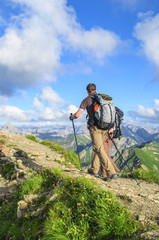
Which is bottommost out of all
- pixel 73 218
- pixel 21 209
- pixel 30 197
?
pixel 21 209

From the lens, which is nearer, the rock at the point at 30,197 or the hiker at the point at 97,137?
the rock at the point at 30,197

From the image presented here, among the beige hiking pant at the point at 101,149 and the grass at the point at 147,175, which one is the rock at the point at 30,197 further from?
the grass at the point at 147,175

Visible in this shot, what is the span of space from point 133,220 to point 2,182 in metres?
8.91

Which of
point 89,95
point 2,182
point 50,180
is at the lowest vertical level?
point 2,182

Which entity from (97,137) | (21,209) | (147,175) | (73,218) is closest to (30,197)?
(21,209)

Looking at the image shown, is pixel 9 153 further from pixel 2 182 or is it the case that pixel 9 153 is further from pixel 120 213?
pixel 120 213

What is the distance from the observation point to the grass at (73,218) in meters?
3.67

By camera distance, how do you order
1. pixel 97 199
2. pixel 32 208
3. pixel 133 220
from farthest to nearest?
pixel 32 208 → pixel 97 199 → pixel 133 220

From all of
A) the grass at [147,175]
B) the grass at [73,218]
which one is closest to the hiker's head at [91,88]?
the grass at [73,218]

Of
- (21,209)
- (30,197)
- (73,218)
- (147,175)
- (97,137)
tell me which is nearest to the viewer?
(73,218)

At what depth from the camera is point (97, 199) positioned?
4.38 meters

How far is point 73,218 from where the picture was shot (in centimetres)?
429

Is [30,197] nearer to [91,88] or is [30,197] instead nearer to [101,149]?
[101,149]

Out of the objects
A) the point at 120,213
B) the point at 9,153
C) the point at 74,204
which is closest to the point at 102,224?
the point at 120,213
